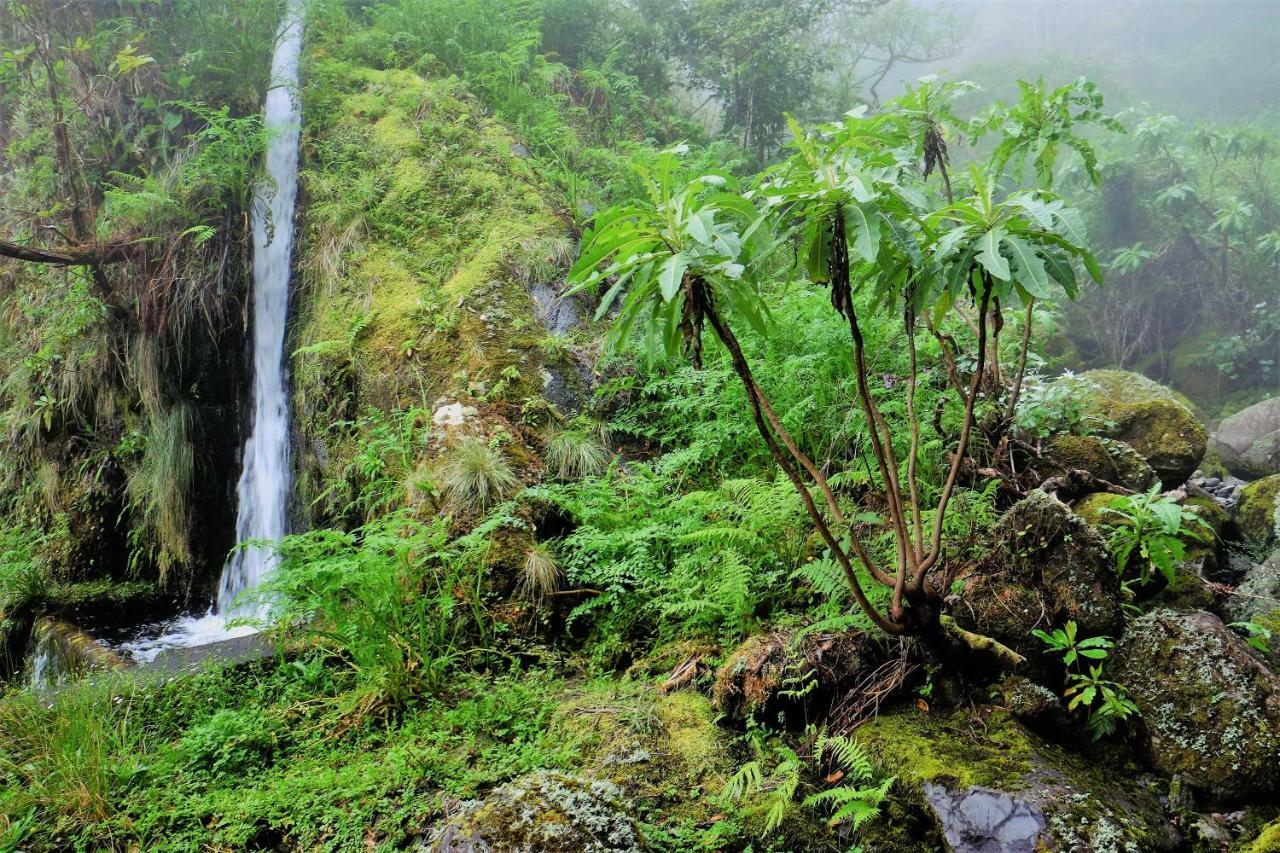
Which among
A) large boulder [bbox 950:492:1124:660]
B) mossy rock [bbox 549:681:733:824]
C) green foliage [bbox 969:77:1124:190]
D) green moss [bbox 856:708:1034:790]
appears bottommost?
mossy rock [bbox 549:681:733:824]

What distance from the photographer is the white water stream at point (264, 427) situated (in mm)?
5801

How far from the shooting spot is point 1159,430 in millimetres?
4891

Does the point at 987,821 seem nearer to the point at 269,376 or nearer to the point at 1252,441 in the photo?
the point at 269,376

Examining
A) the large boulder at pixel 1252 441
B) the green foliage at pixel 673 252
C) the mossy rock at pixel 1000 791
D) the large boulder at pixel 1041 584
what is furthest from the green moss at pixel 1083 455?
the large boulder at pixel 1252 441

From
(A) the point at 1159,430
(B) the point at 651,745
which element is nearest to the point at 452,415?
(B) the point at 651,745

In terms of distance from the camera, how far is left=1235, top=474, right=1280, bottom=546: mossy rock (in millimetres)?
4398

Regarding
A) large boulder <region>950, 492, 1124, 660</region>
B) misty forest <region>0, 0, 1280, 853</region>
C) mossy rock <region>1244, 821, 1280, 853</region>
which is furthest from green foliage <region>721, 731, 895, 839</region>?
mossy rock <region>1244, 821, 1280, 853</region>

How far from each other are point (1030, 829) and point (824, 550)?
1392mm

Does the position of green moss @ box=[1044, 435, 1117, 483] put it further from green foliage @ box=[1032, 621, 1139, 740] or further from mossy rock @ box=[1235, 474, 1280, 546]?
green foliage @ box=[1032, 621, 1139, 740]

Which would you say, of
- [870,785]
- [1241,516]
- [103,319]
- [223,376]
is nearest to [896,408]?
[870,785]

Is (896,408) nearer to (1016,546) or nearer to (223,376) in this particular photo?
(1016,546)

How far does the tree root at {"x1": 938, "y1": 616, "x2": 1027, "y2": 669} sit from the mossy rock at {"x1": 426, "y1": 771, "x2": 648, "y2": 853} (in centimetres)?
141

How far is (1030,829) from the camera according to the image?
2.08 m

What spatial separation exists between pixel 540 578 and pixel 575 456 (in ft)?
3.73
